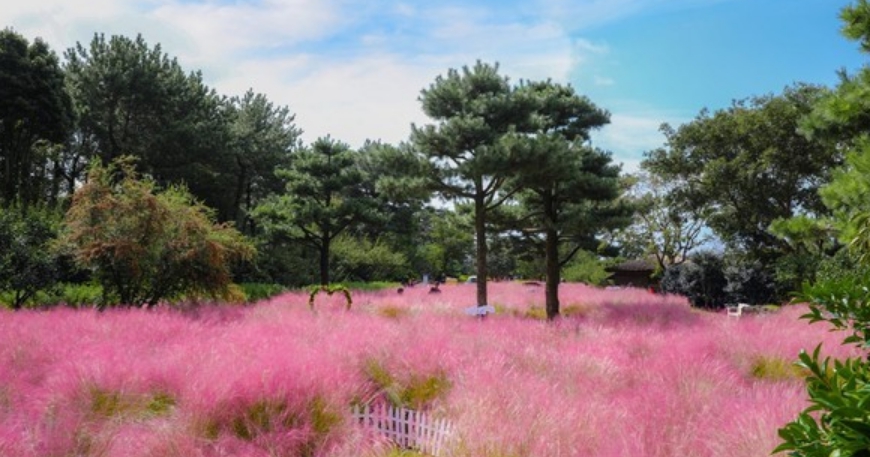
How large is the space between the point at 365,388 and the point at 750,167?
76.1 ft

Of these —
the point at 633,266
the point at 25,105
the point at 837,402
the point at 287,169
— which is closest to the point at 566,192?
the point at 837,402

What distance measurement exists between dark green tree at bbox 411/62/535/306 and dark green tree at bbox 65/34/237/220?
15.7 m

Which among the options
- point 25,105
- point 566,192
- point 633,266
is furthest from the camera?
point 633,266

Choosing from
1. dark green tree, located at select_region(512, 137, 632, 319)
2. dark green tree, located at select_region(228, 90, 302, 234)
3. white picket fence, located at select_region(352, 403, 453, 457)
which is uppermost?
dark green tree, located at select_region(228, 90, 302, 234)

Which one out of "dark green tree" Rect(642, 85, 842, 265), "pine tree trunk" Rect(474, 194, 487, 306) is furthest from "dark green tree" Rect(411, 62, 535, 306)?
"dark green tree" Rect(642, 85, 842, 265)

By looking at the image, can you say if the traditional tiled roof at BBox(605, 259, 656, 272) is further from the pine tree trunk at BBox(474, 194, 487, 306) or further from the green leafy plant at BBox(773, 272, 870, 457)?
the green leafy plant at BBox(773, 272, 870, 457)

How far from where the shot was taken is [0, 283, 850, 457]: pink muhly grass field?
3.34 m

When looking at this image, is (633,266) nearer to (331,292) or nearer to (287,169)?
(287,169)

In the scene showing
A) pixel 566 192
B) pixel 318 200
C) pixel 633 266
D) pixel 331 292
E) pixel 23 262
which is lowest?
pixel 331 292

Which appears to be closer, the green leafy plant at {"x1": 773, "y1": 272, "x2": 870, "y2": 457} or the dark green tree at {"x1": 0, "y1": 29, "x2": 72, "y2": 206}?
the green leafy plant at {"x1": 773, "y1": 272, "x2": 870, "y2": 457}

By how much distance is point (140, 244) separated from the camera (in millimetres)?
10508

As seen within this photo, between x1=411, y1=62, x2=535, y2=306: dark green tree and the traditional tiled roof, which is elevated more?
x1=411, y1=62, x2=535, y2=306: dark green tree

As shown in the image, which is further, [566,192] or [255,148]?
[255,148]

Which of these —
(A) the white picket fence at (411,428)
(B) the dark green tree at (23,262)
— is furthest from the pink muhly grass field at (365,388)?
(B) the dark green tree at (23,262)
